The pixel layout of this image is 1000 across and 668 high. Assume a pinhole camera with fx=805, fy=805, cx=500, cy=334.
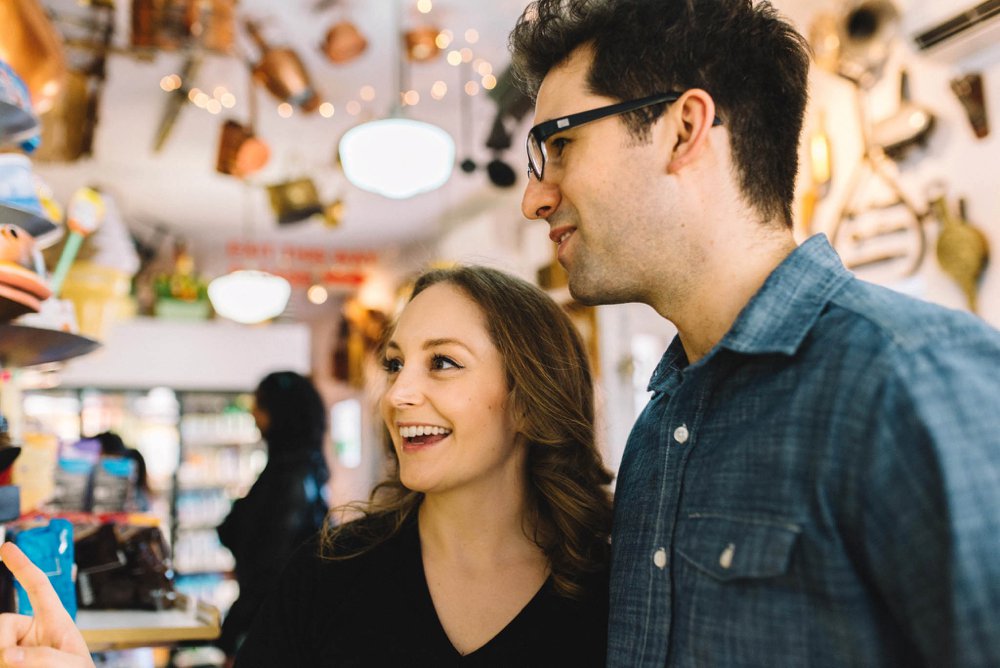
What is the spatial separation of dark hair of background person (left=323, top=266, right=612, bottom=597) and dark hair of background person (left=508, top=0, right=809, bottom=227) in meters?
0.64

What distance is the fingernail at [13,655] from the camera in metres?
1.13

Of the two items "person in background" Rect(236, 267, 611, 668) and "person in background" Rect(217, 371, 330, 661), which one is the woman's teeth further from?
"person in background" Rect(217, 371, 330, 661)

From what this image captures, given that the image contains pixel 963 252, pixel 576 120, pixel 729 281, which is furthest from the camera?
pixel 963 252

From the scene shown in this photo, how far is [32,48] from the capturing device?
6.64 ft

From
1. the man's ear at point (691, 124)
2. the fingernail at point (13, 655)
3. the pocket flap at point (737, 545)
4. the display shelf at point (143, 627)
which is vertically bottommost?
the display shelf at point (143, 627)

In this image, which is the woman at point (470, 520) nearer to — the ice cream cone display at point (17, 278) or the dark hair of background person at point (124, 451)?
the ice cream cone display at point (17, 278)

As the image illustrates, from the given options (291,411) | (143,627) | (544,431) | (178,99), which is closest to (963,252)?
(544,431)

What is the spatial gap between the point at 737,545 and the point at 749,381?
0.23m

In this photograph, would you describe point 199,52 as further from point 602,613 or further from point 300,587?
point 602,613

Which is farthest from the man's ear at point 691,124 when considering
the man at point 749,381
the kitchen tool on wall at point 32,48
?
the kitchen tool on wall at point 32,48

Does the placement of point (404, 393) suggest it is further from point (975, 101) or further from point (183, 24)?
point (183, 24)

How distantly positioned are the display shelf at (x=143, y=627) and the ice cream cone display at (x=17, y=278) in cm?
89

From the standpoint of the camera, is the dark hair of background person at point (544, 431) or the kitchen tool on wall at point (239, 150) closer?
the dark hair of background person at point (544, 431)

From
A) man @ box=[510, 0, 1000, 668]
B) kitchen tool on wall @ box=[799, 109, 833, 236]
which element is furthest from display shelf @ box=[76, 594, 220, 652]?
kitchen tool on wall @ box=[799, 109, 833, 236]
